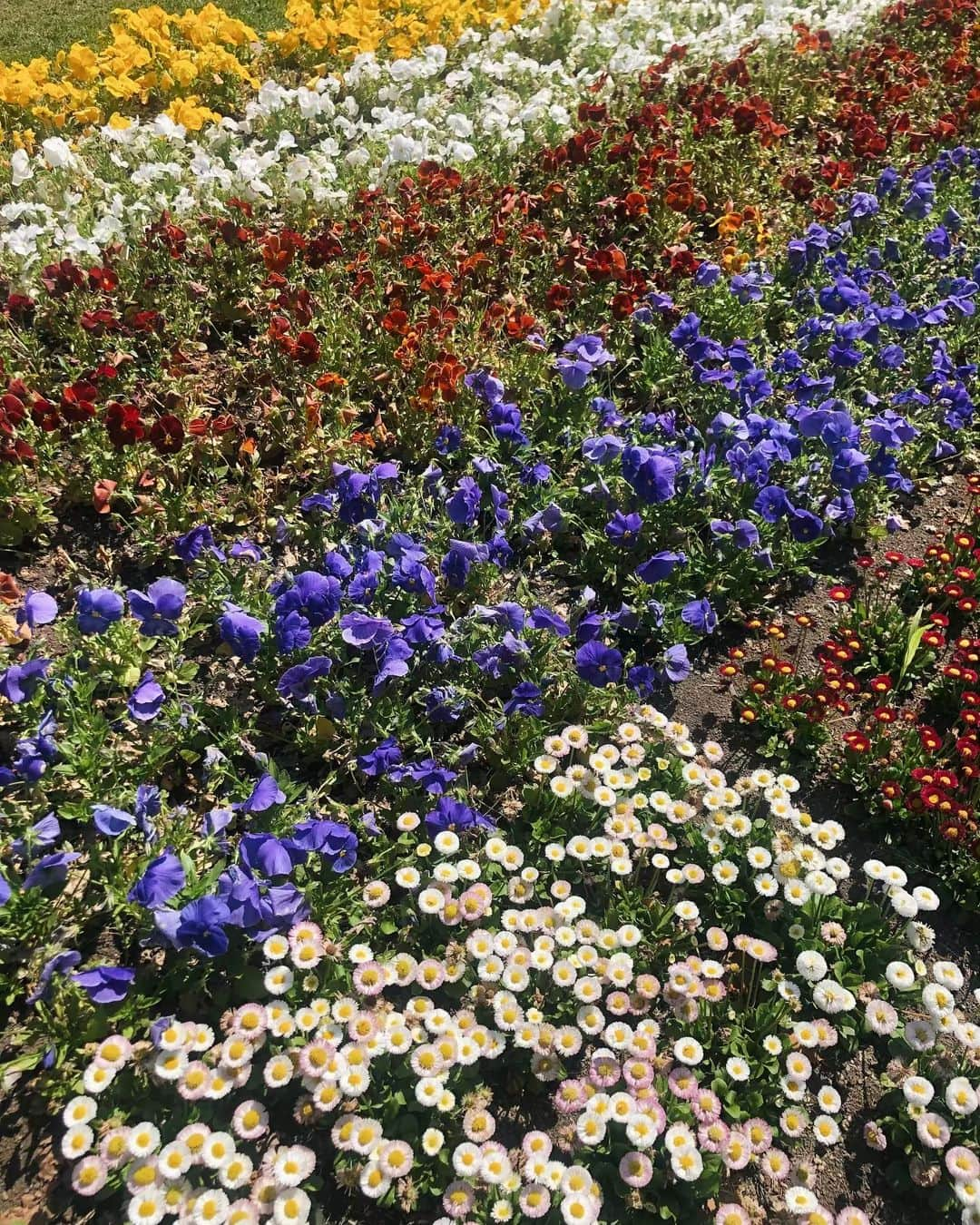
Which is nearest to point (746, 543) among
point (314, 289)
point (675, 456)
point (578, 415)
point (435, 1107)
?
point (675, 456)

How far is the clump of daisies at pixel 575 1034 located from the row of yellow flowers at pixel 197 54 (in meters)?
5.52

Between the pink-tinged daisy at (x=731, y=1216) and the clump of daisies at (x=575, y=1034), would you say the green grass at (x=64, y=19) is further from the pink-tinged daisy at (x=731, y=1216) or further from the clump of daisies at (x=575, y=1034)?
the pink-tinged daisy at (x=731, y=1216)

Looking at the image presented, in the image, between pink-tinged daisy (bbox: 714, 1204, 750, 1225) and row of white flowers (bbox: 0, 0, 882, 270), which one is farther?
row of white flowers (bbox: 0, 0, 882, 270)

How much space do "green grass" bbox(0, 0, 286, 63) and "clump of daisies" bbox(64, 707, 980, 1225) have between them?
8.41m

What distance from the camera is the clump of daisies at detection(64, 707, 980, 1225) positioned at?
6.34 feet

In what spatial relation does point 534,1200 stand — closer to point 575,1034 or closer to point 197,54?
point 575,1034

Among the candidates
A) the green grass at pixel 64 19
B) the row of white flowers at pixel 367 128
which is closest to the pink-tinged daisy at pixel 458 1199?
the row of white flowers at pixel 367 128

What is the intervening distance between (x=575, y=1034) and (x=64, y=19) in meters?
10.4

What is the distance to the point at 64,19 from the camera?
8875mm

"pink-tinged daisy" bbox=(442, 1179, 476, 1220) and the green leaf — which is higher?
the green leaf

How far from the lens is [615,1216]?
77.4 inches

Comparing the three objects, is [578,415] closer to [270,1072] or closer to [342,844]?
[342,844]

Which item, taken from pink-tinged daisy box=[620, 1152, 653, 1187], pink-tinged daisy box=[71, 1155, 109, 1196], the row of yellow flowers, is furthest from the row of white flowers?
pink-tinged daisy box=[620, 1152, 653, 1187]

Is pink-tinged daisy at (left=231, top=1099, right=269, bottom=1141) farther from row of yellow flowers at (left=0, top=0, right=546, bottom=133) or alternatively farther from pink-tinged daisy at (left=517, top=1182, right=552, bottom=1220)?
row of yellow flowers at (left=0, top=0, right=546, bottom=133)
